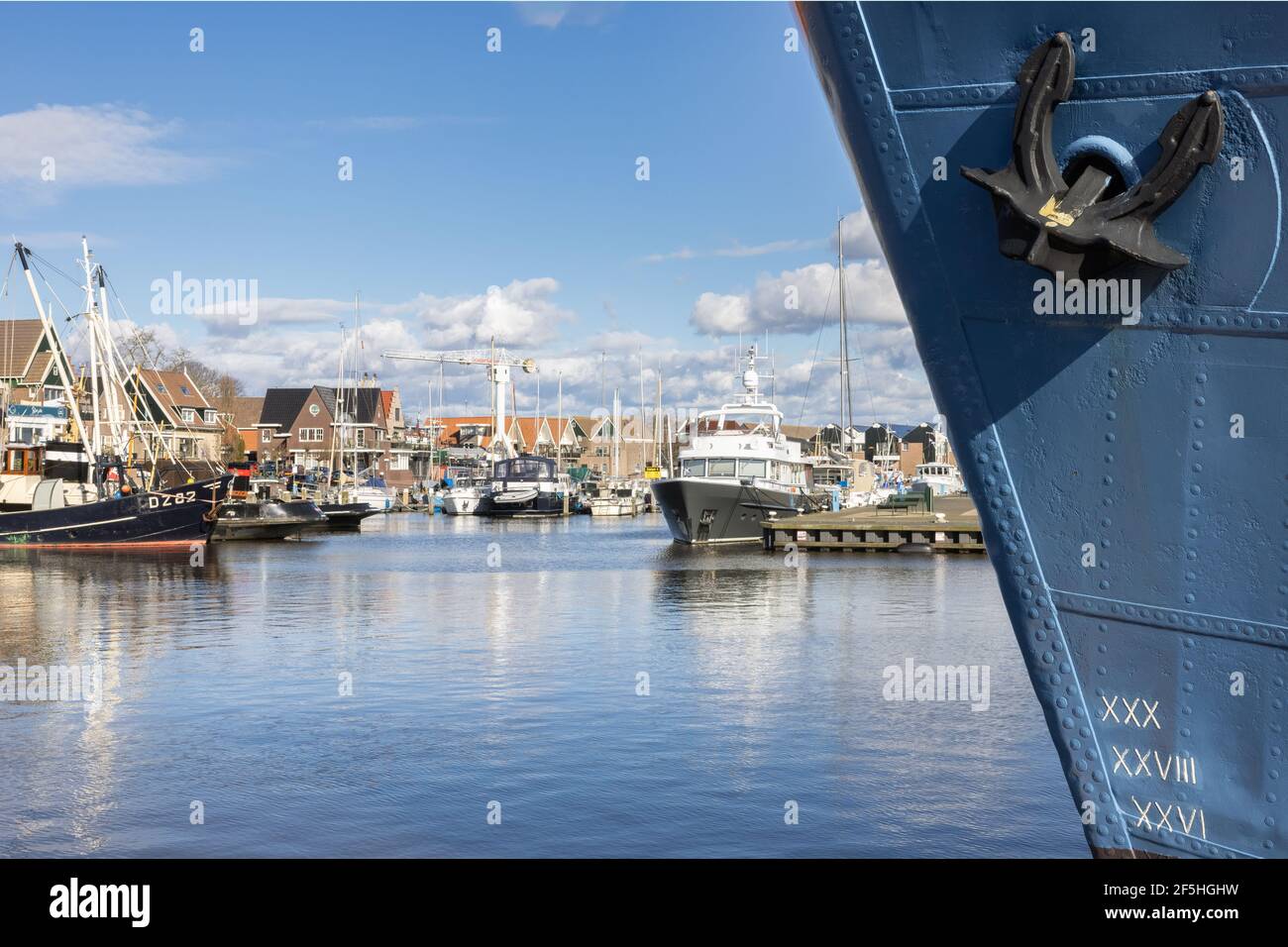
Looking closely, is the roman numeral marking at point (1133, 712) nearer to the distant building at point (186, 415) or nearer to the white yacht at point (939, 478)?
the white yacht at point (939, 478)

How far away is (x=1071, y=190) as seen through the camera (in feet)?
16.7

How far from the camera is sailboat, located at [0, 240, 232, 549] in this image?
47.3 meters

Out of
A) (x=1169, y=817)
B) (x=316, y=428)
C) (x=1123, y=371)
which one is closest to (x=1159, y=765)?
(x=1169, y=817)

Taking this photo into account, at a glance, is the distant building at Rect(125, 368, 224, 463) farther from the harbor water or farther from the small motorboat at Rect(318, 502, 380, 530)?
the harbor water

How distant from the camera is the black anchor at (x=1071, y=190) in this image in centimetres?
496

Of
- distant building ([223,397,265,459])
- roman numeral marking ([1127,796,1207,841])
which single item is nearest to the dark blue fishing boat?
roman numeral marking ([1127,796,1207,841])

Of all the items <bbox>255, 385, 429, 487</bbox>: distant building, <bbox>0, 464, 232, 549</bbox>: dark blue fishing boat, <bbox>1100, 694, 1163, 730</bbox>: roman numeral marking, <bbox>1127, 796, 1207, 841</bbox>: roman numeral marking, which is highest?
<bbox>255, 385, 429, 487</bbox>: distant building

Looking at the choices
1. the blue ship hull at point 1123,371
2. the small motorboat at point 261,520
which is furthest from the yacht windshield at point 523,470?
the blue ship hull at point 1123,371

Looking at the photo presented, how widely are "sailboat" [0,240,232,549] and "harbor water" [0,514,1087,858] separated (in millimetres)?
20629

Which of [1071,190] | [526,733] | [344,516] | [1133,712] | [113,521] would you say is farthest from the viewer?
[344,516]

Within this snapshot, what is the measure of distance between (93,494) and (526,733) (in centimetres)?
4408

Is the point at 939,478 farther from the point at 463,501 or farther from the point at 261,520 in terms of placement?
the point at 261,520
